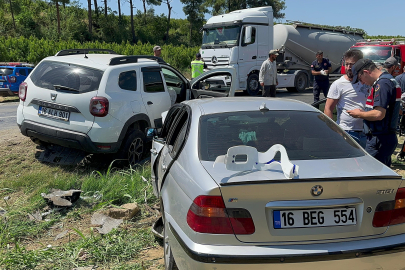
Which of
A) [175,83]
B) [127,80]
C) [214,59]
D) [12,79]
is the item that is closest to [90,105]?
[127,80]

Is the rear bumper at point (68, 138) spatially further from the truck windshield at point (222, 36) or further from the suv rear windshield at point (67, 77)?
the truck windshield at point (222, 36)

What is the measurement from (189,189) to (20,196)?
342 cm

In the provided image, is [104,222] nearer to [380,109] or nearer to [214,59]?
[380,109]

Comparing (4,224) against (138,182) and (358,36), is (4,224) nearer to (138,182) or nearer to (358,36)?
(138,182)

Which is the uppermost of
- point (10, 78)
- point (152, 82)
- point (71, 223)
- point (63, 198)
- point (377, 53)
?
point (377, 53)

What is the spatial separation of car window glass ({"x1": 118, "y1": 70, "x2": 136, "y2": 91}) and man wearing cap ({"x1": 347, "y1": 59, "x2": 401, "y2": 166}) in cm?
352

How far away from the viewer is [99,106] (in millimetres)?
5855

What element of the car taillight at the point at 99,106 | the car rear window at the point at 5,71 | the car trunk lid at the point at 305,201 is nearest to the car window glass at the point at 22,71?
the car rear window at the point at 5,71

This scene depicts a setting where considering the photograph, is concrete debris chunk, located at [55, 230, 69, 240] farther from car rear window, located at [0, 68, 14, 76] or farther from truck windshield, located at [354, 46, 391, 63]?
truck windshield, located at [354, 46, 391, 63]

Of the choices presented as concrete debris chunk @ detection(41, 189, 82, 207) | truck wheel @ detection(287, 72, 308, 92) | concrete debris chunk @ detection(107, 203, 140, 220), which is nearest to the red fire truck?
truck wheel @ detection(287, 72, 308, 92)

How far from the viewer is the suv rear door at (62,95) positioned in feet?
19.2

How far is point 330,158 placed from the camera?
2.87 meters

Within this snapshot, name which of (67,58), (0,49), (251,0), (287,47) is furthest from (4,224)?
(251,0)

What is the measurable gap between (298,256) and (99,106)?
4.24 meters
